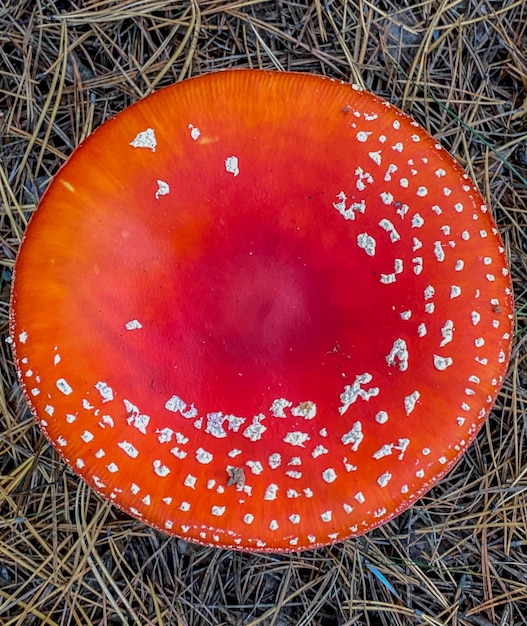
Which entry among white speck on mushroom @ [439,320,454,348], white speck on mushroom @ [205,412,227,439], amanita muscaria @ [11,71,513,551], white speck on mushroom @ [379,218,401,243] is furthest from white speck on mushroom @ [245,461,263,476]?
white speck on mushroom @ [379,218,401,243]

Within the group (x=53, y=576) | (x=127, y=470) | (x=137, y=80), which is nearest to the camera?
(x=127, y=470)

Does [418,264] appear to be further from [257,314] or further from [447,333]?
[257,314]

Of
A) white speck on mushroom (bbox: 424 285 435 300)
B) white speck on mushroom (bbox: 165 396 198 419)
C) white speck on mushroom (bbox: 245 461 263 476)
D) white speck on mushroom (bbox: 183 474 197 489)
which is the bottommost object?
white speck on mushroom (bbox: 183 474 197 489)

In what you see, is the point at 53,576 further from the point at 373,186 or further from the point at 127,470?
the point at 373,186

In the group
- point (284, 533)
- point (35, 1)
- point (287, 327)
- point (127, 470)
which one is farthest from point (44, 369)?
point (35, 1)

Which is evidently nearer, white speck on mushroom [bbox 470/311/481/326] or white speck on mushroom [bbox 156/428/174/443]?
white speck on mushroom [bbox 156/428/174/443]

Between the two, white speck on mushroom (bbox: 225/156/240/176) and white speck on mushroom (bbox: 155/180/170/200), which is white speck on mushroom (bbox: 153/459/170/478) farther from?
white speck on mushroom (bbox: 225/156/240/176)
